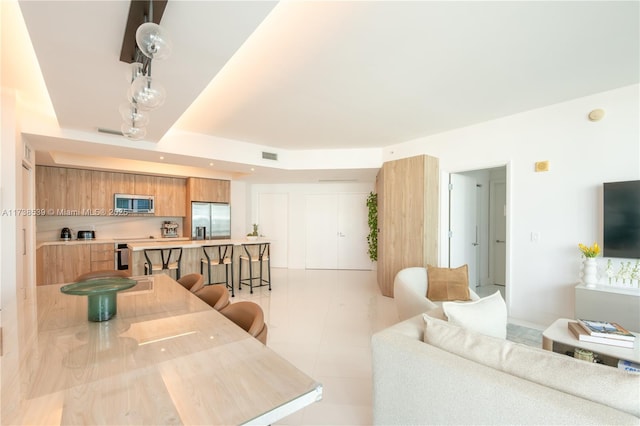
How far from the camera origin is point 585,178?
3.14 metres

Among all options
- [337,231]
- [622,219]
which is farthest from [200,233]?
[622,219]

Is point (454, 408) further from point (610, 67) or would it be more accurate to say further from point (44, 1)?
point (610, 67)

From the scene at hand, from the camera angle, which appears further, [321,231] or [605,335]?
[321,231]

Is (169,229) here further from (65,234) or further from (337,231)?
(337,231)

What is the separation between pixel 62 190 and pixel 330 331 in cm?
563

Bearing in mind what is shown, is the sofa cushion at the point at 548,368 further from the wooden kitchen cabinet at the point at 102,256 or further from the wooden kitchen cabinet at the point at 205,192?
the wooden kitchen cabinet at the point at 102,256

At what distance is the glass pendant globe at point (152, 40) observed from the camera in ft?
4.19

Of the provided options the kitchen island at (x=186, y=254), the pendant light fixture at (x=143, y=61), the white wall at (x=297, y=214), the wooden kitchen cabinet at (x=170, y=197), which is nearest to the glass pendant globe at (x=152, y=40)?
the pendant light fixture at (x=143, y=61)

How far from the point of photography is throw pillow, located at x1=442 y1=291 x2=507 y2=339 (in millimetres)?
1645

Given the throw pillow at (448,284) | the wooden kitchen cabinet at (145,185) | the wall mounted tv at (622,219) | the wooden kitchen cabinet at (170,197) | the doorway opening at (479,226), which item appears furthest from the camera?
the wooden kitchen cabinet at (170,197)

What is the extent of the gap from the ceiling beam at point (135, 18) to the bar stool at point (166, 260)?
3345 mm

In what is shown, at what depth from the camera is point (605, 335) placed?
192 centimetres

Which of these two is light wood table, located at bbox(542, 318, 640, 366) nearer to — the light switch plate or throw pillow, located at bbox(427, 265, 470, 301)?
throw pillow, located at bbox(427, 265, 470, 301)

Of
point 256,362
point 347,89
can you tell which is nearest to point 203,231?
point 347,89
